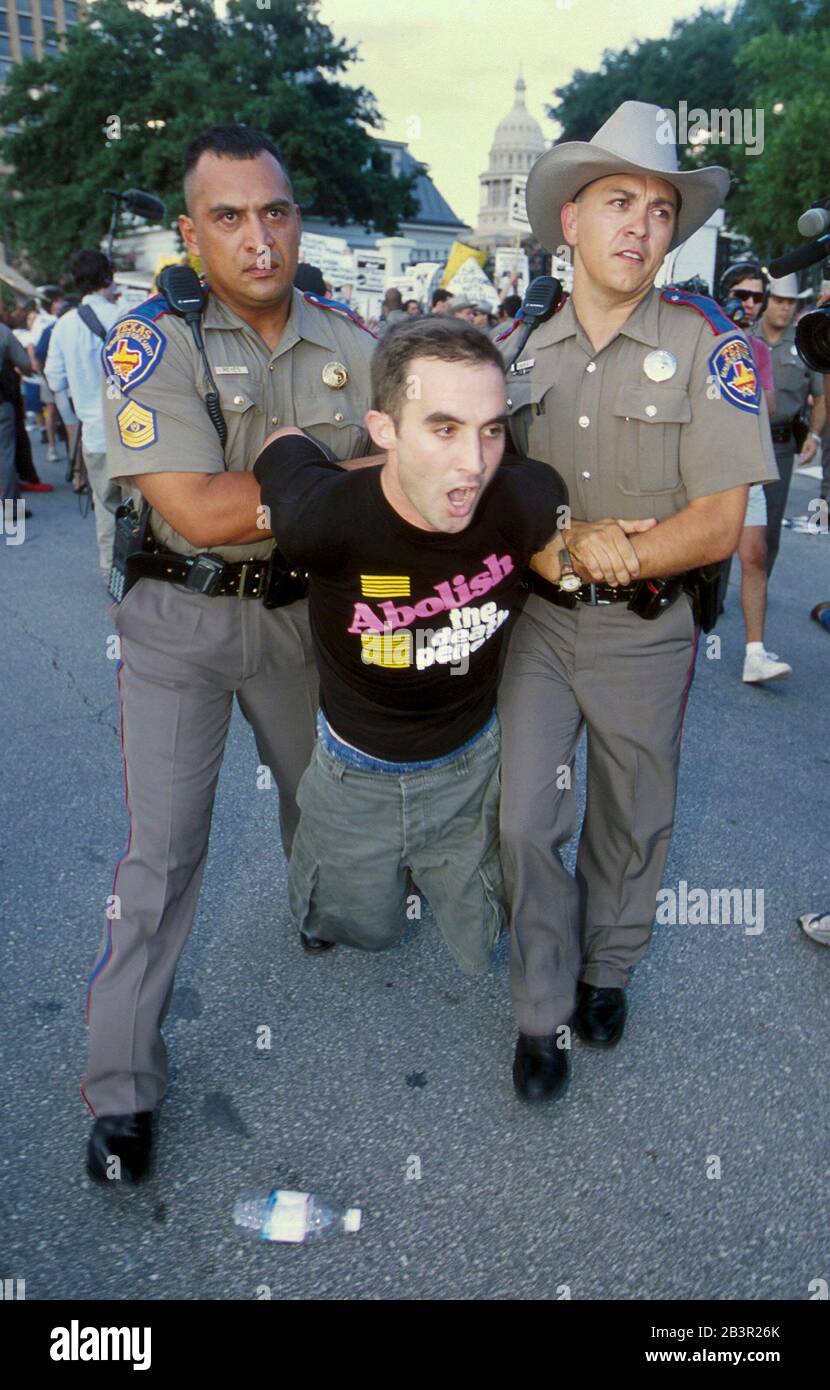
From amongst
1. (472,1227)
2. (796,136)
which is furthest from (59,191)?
(472,1227)

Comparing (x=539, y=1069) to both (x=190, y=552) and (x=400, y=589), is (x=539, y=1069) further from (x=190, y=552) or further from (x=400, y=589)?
(x=190, y=552)

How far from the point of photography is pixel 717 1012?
122 inches

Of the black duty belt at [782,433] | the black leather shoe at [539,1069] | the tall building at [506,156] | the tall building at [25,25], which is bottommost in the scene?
the black leather shoe at [539,1069]

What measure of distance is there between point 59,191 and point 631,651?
4662 cm

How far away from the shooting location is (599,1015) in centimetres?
293

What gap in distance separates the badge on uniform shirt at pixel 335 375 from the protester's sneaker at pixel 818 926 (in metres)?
2.19

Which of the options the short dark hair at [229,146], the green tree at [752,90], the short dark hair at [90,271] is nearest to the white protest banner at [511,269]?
the green tree at [752,90]

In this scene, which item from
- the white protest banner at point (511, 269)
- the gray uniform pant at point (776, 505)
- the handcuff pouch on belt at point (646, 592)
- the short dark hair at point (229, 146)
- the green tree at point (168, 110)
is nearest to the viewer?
the short dark hair at point (229, 146)

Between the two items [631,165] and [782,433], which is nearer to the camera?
[631,165]

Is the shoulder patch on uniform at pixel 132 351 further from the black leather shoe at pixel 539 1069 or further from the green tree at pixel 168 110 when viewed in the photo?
the green tree at pixel 168 110

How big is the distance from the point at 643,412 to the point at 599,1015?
1.58 metres

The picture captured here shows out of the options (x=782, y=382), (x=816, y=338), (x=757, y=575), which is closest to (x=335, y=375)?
(x=816, y=338)

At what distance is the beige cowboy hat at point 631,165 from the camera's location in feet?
8.55

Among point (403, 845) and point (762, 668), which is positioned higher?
point (403, 845)
